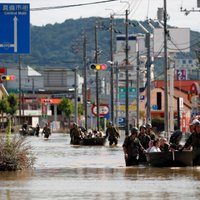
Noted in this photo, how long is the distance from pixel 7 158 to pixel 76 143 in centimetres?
3021

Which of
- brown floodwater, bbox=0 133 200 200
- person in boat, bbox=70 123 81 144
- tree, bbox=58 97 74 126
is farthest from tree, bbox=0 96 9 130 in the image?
brown floodwater, bbox=0 133 200 200

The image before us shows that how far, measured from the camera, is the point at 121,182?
24.3 m

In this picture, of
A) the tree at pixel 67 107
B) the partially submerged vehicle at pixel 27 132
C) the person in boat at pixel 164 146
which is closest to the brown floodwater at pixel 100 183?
the person in boat at pixel 164 146

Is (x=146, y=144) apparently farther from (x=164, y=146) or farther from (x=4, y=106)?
(x=4, y=106)

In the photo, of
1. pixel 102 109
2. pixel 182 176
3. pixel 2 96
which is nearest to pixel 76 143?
pixel 102 109

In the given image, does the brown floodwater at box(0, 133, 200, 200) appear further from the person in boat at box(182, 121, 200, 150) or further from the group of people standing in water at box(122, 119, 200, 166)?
the person in boat at box(182, 121, 200, 150)

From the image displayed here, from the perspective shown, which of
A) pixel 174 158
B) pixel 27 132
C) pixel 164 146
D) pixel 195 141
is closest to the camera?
pixel 195 141

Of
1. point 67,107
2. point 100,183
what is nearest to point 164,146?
point 100,183

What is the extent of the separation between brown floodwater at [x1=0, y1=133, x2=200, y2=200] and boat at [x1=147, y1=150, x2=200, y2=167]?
0.35 m

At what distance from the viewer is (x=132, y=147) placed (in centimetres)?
3062

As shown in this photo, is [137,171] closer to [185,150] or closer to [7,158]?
[185,150]

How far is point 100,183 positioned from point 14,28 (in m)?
12.0

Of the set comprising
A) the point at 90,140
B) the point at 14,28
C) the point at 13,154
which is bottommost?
the point at 13,154

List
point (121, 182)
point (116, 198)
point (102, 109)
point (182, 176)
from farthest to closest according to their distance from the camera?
1. point (102, 109)
2. point (182, 176)
3. point (121, 182)
4. point (116, 198)
